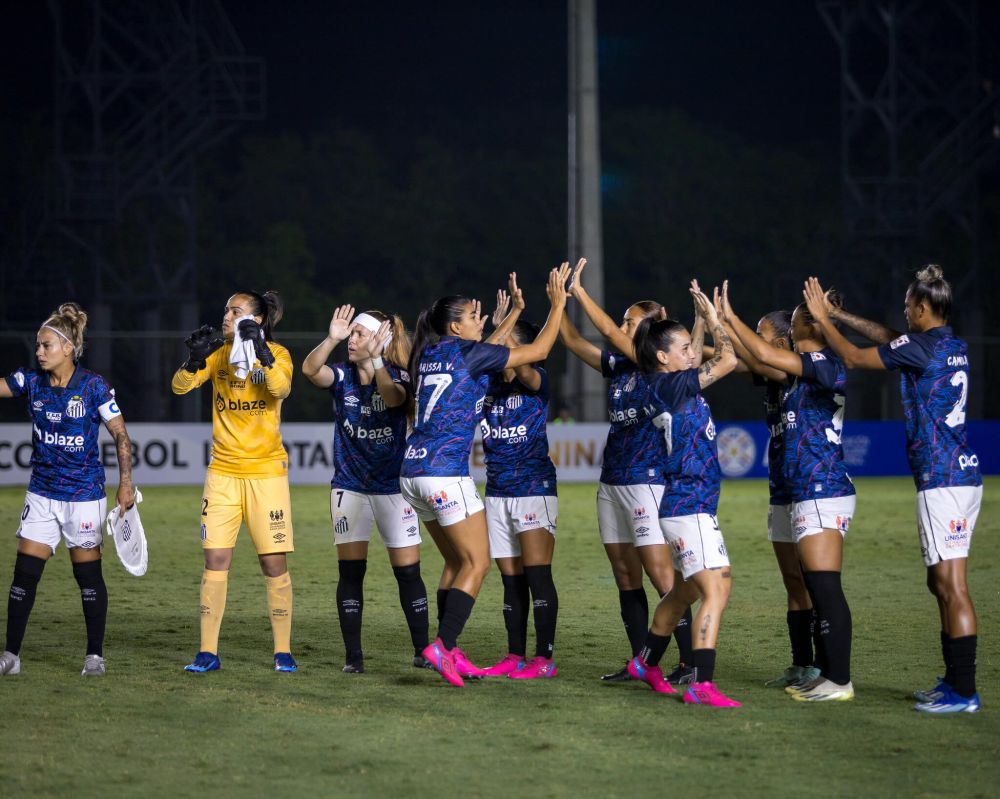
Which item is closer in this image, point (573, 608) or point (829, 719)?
point (829, 719)

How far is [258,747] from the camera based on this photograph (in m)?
5.99

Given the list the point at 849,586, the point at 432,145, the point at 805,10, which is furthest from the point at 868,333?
the point at 805,10

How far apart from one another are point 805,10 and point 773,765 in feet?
250

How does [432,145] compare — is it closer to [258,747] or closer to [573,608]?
[573,608]

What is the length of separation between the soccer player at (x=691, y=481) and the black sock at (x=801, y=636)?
71cm

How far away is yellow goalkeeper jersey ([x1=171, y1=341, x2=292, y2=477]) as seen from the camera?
7.80 meters

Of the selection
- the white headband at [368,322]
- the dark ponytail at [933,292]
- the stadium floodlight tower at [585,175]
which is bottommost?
the white headband at [368,322]

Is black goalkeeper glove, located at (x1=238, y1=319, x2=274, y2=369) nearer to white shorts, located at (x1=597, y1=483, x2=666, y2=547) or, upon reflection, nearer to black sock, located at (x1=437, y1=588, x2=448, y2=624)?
black sock, located at (x1=437, y1=588, x2=448, y2=624)

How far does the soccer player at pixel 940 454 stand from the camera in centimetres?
668

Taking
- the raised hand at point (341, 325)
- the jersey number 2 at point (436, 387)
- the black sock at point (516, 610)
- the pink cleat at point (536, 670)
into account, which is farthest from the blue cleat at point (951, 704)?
the raised hand at point (341, 325)

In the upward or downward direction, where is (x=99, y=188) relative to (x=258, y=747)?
upward

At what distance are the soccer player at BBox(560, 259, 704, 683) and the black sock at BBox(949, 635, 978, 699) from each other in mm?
1448

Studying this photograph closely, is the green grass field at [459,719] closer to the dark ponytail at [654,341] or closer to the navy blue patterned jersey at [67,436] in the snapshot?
the navy blue patterned jersey at [67,436]

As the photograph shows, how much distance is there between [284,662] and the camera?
779 cm
